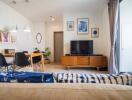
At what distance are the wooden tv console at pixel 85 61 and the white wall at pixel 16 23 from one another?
223cm

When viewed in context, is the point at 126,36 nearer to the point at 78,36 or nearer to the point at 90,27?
the point at 90,27

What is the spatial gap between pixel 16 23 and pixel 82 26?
2938 millimetres

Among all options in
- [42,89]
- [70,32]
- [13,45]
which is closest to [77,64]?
[70,32]

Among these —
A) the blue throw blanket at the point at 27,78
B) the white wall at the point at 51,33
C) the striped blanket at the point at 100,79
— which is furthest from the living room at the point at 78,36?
the blue throw blanket at the point at 27,78

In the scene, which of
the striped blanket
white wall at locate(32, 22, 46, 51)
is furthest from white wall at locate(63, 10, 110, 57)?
the striped blanket

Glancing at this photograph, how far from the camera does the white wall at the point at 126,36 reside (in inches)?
230

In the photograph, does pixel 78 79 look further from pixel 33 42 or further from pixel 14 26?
pixel 33 42

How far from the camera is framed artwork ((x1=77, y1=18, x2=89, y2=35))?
7.77 meters

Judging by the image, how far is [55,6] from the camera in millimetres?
6801

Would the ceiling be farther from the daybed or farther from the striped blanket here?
the daybed

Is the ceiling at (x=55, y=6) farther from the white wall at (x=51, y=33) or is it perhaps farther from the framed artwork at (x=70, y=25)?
the white wall at (x=51, y=33)

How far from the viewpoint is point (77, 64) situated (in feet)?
23.6

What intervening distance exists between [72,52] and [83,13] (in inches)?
73.4

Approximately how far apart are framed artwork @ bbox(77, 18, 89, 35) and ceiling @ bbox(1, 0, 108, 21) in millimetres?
470
